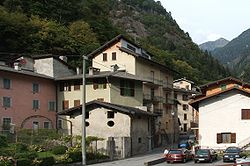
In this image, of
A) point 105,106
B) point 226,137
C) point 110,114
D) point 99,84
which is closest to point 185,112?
point 99,84

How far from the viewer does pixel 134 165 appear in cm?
4034

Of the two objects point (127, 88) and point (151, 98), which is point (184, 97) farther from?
point (127, 88)

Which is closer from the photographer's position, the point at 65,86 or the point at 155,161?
the point at 155,161

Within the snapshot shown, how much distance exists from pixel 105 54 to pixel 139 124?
2483cm

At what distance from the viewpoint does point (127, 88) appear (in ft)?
216

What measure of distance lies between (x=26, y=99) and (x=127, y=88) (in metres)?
14.2

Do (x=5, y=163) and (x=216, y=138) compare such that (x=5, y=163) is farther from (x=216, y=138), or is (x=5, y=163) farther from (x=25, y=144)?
(x=216, y=138)

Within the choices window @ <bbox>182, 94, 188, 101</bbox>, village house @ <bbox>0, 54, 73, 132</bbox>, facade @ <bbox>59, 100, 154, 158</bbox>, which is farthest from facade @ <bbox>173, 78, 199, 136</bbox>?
facade @ <bbox>59, 100, 154, 158</bbox>

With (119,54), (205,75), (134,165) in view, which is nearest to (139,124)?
(134,165)

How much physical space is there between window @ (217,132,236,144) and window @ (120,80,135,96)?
15194 mm

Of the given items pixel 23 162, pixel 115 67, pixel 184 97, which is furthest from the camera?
pixel 184 97

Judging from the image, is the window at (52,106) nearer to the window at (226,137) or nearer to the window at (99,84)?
the window at (99,84)

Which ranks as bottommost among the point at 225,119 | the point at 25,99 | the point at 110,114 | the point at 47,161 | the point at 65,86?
the point at 47,161

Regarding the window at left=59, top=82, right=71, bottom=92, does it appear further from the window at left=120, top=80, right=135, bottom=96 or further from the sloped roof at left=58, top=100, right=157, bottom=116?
the sloped roof at left=58, top=100, right=157, bottom=116
